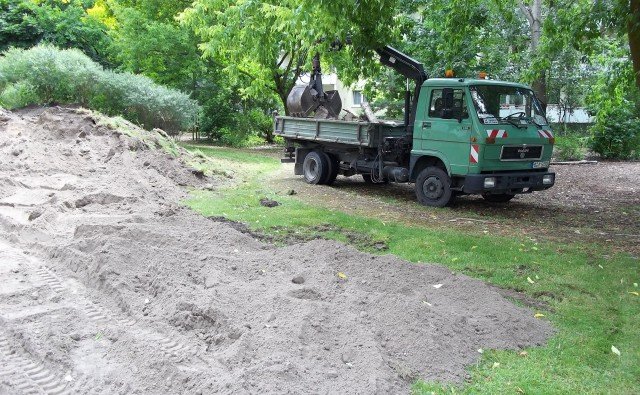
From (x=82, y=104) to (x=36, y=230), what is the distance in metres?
12.0

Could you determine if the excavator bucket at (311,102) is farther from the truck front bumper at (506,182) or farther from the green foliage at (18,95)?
the green foliage at (18,95)

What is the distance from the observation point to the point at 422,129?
12.2 m

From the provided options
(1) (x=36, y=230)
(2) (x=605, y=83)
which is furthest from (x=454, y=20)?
(1) (x=36, y=230)

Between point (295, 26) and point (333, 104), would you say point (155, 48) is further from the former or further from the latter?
point (295, 26)

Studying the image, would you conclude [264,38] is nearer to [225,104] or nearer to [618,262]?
[618,262]

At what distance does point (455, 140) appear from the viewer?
1152cm

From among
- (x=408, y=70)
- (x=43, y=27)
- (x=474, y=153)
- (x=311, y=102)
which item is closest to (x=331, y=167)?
(x=311, y=102)

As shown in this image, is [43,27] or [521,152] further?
[43,27]

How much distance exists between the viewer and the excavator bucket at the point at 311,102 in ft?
49.4

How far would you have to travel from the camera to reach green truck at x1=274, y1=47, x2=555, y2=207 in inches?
443

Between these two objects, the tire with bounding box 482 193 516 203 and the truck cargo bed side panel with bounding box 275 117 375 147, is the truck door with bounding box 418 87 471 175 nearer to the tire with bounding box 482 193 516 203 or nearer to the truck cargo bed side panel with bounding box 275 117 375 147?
the truck cargo bed side panel with bounding box 275 117 375 147

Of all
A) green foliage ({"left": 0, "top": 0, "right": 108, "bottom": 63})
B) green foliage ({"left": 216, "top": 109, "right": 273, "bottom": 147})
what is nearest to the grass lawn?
green foliage ({"left": 216, "top": 109, "right": 273, "bottom": 147})

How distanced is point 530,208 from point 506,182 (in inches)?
53.4

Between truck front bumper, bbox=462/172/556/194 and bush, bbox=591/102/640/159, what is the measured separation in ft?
38.8
